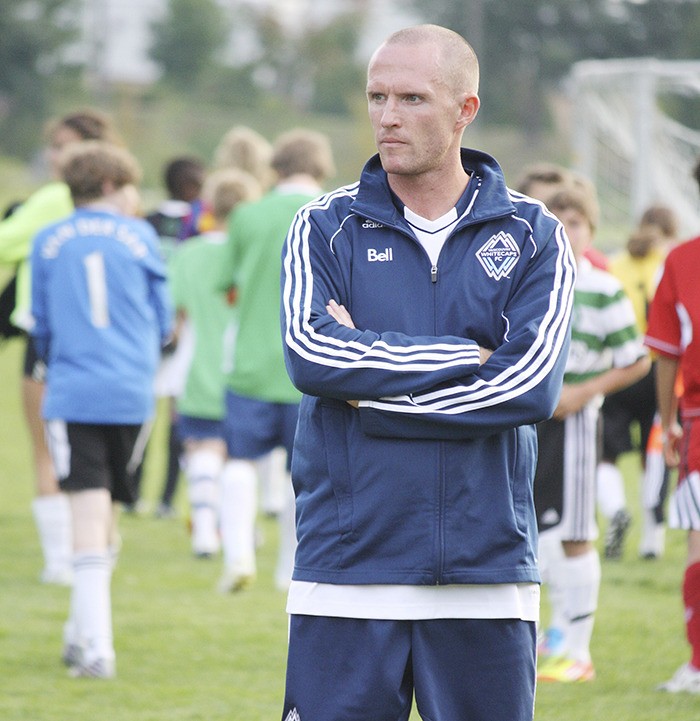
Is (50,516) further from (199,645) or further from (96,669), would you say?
(96,669)

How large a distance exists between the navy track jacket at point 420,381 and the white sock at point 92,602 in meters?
2.56

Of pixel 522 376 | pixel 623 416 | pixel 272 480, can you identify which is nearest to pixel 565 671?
pixel 522 376

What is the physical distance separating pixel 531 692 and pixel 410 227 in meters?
1.09

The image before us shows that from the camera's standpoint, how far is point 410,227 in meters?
3.41

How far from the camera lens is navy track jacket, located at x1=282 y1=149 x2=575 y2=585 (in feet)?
10.8

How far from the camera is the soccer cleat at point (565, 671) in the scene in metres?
5.99

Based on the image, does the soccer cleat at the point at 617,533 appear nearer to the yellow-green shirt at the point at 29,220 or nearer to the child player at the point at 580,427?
the child player at the point at 580,427

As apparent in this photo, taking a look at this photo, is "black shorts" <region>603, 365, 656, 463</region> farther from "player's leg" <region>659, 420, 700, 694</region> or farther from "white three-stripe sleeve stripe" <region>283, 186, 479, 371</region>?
"white three-stripe sleeve stripe" <region>283, 186, 479, 371</region>

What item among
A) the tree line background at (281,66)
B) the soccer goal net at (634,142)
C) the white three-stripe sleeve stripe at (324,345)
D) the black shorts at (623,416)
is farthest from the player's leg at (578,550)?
the tree line background at (281,66)

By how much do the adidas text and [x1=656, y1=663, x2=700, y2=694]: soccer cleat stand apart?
2907 mm

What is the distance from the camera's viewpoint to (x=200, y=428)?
30.5 feet

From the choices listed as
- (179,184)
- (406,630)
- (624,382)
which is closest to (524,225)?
(406,630)

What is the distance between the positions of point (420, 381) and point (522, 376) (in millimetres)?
239

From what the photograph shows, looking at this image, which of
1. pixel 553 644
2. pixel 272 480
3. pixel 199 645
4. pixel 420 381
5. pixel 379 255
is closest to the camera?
pixel 420 381
